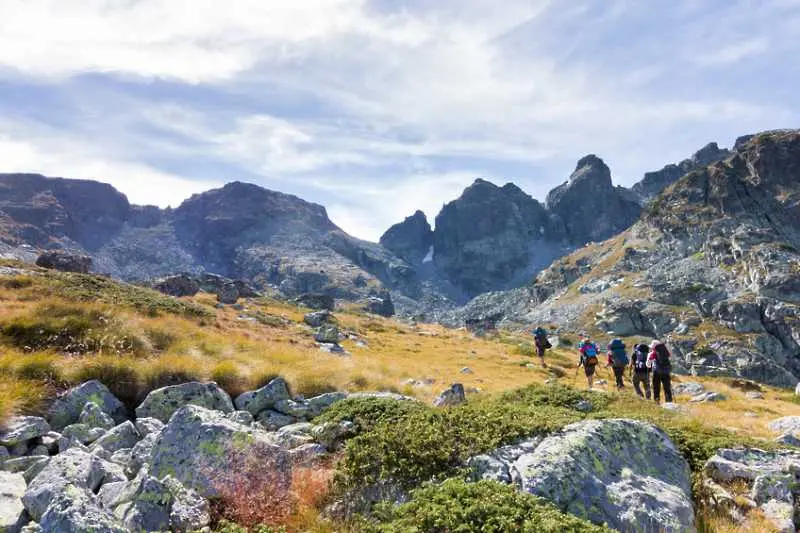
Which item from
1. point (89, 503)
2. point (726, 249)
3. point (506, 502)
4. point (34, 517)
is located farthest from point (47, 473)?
point (726, 249)

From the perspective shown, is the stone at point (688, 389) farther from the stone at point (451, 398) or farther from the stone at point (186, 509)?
the stone at point (186, 509)

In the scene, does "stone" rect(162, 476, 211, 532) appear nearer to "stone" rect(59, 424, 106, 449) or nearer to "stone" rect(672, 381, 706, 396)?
"stone" rect(59, 424, 106, 449)

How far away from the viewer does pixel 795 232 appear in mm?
181375

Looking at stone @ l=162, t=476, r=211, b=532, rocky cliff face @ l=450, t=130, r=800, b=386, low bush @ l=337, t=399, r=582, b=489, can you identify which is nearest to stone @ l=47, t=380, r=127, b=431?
stone @ l=162, t=476, r=211, b=532

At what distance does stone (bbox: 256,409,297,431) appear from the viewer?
12.7m

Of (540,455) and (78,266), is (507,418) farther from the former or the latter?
(78,266)

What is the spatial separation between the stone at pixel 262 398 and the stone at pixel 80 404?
3.04 m

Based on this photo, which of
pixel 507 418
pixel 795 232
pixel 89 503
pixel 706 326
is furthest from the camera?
pixel 795 232

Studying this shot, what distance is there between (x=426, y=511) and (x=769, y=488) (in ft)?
22.3

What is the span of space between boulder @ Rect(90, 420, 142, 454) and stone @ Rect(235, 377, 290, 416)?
128 inches

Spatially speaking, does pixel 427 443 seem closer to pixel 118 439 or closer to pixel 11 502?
pixel 11 502

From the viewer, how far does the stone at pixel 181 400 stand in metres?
12.4

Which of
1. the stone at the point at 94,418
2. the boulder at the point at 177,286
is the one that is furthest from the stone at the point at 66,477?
the boulder at the point at 177,286

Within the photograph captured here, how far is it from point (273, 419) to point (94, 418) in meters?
4.24
